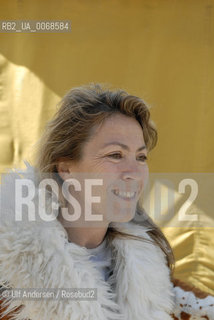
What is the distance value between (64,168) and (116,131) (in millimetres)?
219

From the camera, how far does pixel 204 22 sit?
278 centimetres

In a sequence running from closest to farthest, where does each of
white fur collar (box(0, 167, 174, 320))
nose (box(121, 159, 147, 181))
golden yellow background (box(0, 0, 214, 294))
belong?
white fur collar (box(0, 167, 174, 320)) → nose (box(121, 159, 147, 181)) → golden yellow background (box(0, 0, 214, 294))

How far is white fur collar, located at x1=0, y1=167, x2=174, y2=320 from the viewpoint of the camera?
1.25 meters

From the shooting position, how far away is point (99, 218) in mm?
1479

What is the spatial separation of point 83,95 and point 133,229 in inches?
20.7

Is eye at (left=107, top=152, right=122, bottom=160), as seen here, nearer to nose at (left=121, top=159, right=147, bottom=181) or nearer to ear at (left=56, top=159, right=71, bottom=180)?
nose at (left=121, top=159, right=147, bottom=181)

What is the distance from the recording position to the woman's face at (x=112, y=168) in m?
1.43

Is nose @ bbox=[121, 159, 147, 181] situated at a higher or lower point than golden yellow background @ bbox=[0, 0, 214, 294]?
lower

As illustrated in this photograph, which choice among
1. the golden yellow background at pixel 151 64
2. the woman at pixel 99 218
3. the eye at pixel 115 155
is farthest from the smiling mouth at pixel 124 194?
the golden yellow background at pixel 151 64

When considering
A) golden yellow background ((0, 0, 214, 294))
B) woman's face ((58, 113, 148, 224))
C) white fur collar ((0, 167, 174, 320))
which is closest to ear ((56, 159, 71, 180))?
woman's face ((58, 113, 148, 224))

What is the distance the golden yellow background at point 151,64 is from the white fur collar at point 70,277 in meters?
1.39

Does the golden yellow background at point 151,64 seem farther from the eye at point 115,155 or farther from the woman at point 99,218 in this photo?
the eye at point 115,155

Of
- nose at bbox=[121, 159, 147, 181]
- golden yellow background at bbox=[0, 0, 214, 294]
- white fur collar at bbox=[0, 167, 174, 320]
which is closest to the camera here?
white fur collar at bbox=[0, 167, 174, 320]

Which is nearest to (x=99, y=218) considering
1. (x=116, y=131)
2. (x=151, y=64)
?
(x=116, y=131)
